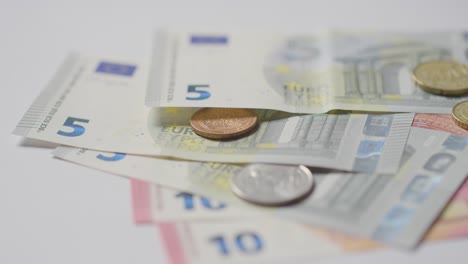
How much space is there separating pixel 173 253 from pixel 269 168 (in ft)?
0.66

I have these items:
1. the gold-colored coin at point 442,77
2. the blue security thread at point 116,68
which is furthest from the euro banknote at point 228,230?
the blue security thread at point 116,68

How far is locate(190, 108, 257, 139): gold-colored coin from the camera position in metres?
1.03

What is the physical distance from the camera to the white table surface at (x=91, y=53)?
2.82 feet

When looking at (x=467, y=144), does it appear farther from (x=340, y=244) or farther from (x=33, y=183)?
(x=33, y=183)

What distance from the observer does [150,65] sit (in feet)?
3.97

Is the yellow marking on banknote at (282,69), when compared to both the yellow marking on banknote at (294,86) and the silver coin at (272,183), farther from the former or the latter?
the silver coin at (272,183)

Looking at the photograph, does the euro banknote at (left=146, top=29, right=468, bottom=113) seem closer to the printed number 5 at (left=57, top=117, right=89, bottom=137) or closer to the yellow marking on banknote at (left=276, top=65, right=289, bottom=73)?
the yellow marking on banknote at (left=276, top=65, right=289, bottom=73)

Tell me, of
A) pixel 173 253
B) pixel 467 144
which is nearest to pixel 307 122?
pixel 467 144

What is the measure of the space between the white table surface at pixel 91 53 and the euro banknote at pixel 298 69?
112mm

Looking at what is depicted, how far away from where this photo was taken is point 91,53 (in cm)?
138

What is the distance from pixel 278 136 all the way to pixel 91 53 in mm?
528

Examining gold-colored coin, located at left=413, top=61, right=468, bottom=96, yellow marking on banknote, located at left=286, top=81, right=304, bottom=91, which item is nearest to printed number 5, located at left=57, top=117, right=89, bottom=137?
yellow marking on banknote, located at left=286, top=81, right=304, bottom=91

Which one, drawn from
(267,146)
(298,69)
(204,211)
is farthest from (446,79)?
(204,211)

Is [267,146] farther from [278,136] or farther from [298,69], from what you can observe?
[298,69]
